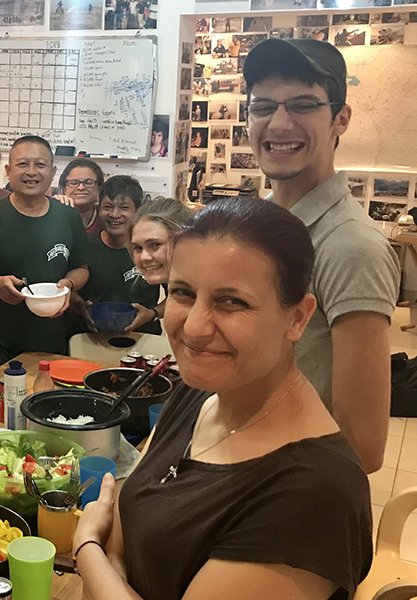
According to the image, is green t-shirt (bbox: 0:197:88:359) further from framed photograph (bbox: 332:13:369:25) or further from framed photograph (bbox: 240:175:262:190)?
framed photograph (bbox: 332:13:369:25)

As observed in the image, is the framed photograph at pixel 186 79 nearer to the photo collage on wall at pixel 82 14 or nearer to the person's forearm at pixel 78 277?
the photo collage on wall at pixel 82 14

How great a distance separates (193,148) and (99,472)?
19.3 feet

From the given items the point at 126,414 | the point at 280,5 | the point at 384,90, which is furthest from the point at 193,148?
the point at 126,414

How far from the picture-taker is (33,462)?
1394mm

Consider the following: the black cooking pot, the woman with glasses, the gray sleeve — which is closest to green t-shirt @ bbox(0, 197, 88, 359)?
the woman with glasses

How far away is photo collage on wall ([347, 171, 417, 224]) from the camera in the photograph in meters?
6.45

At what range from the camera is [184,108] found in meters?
3.61

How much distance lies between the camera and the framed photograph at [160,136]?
3.53 metres

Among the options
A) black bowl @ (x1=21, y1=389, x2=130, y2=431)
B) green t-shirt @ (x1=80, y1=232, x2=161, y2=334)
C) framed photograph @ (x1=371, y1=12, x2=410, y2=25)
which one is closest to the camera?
black bowl @ (x1=21, y1=389, x2=130, y2=431)

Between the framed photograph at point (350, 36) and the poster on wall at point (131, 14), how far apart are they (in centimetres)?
340

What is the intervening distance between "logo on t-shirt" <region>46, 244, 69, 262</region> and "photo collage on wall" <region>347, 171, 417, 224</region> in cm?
441

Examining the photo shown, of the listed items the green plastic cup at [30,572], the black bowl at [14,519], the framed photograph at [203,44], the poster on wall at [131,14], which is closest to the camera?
the green plastic cup at [30,572]

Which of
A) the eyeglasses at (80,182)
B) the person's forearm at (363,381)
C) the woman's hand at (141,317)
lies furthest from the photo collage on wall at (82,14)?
the person's forearm at (363,381)

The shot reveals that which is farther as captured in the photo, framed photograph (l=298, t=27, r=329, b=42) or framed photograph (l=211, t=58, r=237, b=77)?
framed photograph (l=211, t=58, r=237, b=77)
